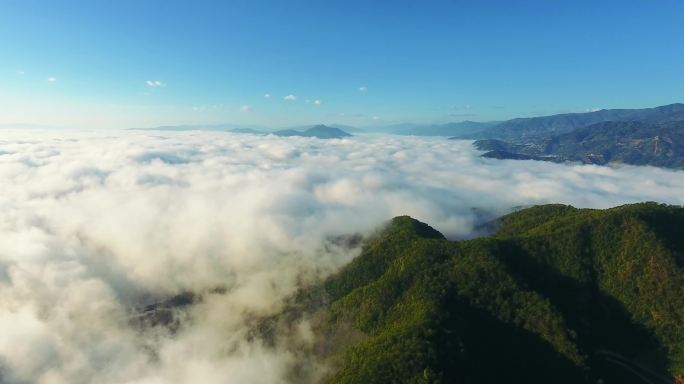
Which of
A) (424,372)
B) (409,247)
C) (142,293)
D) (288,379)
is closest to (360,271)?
(409,247)

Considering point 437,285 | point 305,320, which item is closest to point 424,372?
point 437,285

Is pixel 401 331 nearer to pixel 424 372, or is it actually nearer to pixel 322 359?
pixel 424 372

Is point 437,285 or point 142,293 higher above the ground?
point 437,285

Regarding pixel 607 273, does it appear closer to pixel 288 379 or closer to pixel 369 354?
pixel 369 354

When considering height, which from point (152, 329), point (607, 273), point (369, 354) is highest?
point (607, 273)

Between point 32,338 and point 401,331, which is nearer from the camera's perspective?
point 401,331

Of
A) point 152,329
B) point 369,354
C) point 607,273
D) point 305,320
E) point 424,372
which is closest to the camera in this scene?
point 424,372

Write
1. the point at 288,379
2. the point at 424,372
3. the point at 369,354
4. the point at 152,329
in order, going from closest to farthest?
the point at 424,372
the point at 369,354
the point at 288,379
the point at 152,329
